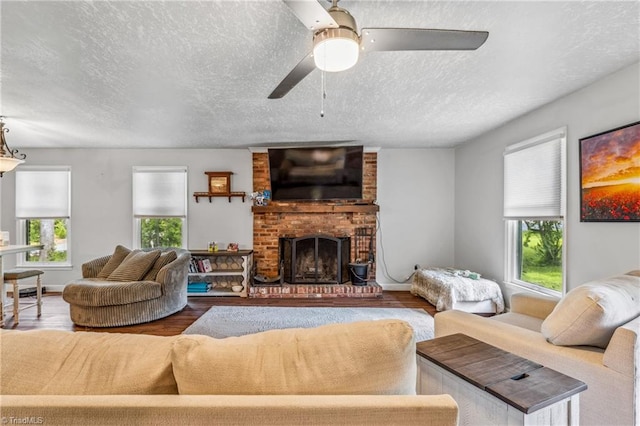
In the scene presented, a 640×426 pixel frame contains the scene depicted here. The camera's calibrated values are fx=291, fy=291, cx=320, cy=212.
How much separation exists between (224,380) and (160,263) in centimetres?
341

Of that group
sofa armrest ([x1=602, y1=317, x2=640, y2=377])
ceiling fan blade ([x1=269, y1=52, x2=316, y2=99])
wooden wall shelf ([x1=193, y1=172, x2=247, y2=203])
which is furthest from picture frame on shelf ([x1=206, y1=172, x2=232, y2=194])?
sofa armrest ([x1=602, y1=317, x2=640, y2=377])

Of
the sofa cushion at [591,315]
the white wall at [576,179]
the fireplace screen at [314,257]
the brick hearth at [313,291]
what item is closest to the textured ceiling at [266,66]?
the white wall at [576,179]

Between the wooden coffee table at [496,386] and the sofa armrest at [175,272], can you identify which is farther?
the sofa armrest at [175,272]

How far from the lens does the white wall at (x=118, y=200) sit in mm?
4746

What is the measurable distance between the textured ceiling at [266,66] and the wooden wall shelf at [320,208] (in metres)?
1.37

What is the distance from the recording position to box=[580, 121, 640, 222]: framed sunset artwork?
213cm

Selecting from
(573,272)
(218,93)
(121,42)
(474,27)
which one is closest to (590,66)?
(474,27)

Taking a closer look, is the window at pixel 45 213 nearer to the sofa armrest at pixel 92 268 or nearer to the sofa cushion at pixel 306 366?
the sofa armrest at pixel 92 268

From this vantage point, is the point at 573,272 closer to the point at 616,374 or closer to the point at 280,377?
the point at 616,374

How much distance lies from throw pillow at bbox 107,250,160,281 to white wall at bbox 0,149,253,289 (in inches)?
44.2

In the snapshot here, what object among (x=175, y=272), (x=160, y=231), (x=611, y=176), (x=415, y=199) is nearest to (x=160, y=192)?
(x=160, y=231)

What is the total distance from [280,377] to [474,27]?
82.2 inches

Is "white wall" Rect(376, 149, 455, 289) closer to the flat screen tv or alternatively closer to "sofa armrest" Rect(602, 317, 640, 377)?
the flat screen tv

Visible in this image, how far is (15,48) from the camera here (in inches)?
75.9
